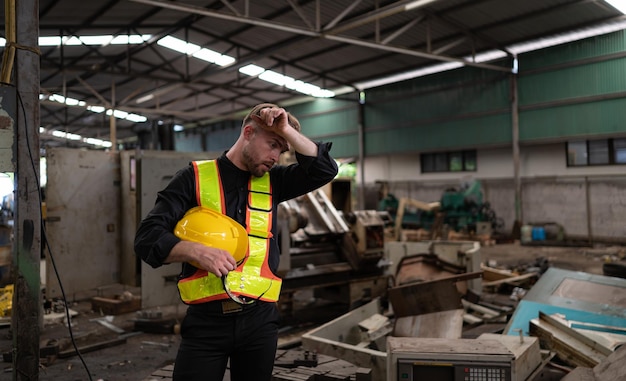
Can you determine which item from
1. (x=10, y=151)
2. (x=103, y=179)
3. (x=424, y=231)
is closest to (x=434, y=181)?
(x=424, y=231)

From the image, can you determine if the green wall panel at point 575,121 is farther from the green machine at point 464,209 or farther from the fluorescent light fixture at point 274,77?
the fluorescent light fixture at point 274,77

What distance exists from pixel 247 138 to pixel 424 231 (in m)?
10.9

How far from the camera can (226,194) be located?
1748 mm

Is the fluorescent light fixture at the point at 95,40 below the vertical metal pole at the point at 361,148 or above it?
above

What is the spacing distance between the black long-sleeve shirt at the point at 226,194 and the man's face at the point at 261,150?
0.23ft

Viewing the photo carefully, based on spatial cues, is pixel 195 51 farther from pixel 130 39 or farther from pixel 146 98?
pixel 146 98

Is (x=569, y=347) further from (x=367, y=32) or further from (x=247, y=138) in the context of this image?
(x=367, y=32)

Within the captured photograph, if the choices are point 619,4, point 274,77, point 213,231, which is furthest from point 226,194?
point 274,77

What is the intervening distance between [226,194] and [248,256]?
0.24 meters

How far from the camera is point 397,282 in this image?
5078 mm

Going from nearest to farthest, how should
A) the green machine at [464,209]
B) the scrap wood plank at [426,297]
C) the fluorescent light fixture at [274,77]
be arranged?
the scrap wood plank at [426,297] < the green machine at [464,209] < the fluorescent light fixture at [274,77]

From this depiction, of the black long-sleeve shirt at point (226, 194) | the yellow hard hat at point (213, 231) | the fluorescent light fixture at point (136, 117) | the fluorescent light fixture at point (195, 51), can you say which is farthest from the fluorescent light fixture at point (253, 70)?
the yellow hard hat at point (213, 231)

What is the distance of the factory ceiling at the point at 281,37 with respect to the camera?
354 inches

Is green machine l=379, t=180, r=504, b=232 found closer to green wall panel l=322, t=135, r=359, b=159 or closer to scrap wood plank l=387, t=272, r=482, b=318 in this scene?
green wall panel l=322, t=135, r=359, b=159
